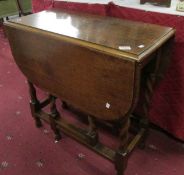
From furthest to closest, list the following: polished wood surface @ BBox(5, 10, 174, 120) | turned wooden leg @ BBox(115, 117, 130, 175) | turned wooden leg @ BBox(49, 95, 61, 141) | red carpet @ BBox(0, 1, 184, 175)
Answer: turned wooden leg @ BBox(49, 95, 61, 141) < red carpet @ BBox(0, 1, 184, 175) < turned wooden leg @ BBox(115, 117, 130, 175) < polished wood surface @ BBox(5, 10, 174, 120)

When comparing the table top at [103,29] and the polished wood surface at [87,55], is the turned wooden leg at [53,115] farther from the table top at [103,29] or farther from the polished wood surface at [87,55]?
the table top at [103,29]

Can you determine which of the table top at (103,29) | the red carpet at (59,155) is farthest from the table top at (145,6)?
the red carpet at (59,155)

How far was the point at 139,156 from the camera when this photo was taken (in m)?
1.50

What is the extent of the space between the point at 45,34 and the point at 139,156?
0.92 meters

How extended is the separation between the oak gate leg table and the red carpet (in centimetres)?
14

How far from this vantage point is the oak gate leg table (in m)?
0.99

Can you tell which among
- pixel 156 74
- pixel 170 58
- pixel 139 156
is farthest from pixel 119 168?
pixel 170 58

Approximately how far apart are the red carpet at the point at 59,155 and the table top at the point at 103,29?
78 centimetres

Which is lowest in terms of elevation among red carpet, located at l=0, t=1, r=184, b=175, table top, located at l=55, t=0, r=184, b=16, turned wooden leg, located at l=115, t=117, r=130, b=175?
red carpet, located at l=0, t=1, r=184, b=175

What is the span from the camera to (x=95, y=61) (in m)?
1.03

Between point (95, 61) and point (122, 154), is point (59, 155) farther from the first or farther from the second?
point (95, 61)

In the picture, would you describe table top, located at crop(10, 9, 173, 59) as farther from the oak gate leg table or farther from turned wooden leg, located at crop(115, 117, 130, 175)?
turned wooden leg, located at crop(115, 117, 130, 175)

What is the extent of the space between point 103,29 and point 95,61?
0.77 feet

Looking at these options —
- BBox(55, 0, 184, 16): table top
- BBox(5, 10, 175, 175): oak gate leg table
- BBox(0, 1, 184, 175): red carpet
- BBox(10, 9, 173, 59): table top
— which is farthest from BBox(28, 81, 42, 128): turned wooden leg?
BBox(55, 0, 184, 16): table top
